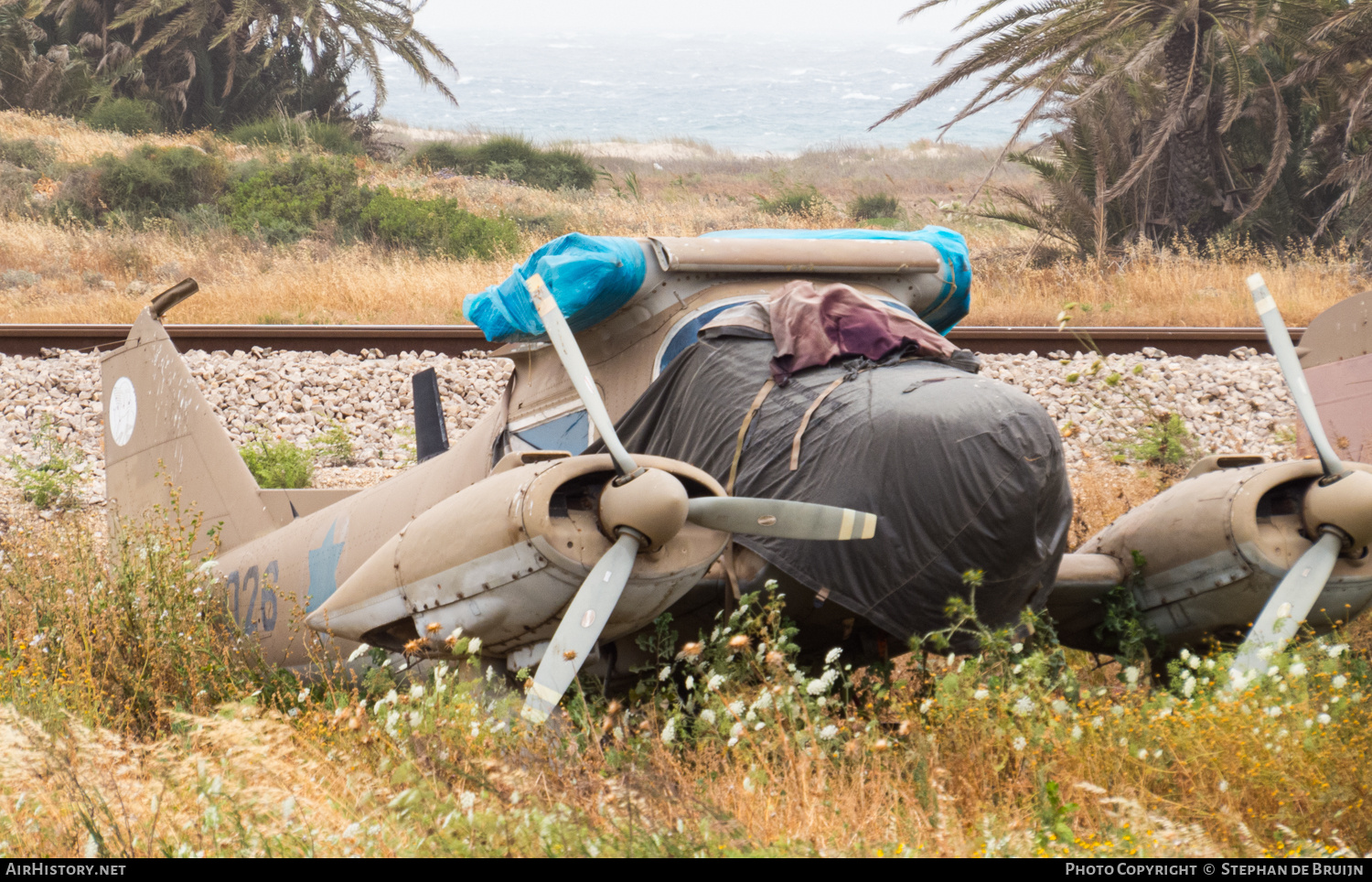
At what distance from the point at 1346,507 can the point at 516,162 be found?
28740mm

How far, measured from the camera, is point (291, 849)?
11.7ft

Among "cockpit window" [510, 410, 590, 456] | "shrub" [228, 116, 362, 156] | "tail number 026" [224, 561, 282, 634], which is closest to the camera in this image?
"cockpit window" [510, 410, 590, 456]

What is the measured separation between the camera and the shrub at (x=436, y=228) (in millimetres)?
19062

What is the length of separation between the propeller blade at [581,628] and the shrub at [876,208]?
80.8 ft

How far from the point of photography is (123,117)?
3080cm

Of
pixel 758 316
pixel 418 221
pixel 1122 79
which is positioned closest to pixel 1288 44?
pixel 1122 79

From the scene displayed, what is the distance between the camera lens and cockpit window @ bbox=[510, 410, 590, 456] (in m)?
5.52

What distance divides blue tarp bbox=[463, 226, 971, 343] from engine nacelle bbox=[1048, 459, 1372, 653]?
1.63 metres

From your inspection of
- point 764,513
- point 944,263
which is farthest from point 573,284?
point 944,263

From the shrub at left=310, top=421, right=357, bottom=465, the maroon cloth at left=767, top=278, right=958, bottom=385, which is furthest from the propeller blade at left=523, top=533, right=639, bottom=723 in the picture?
the shrub at left=310, top=421, right=357, bottom=465

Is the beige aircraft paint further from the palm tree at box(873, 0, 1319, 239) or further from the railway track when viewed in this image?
the palm tree at box(873, 0, 1319, 239)

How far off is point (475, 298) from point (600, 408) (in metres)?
1.65

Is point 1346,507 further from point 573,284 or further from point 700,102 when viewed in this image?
point 700,102

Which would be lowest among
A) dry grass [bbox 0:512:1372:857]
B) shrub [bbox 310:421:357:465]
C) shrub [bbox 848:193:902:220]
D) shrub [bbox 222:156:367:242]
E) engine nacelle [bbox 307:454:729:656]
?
shrub [bbox 848:193:902:220]
